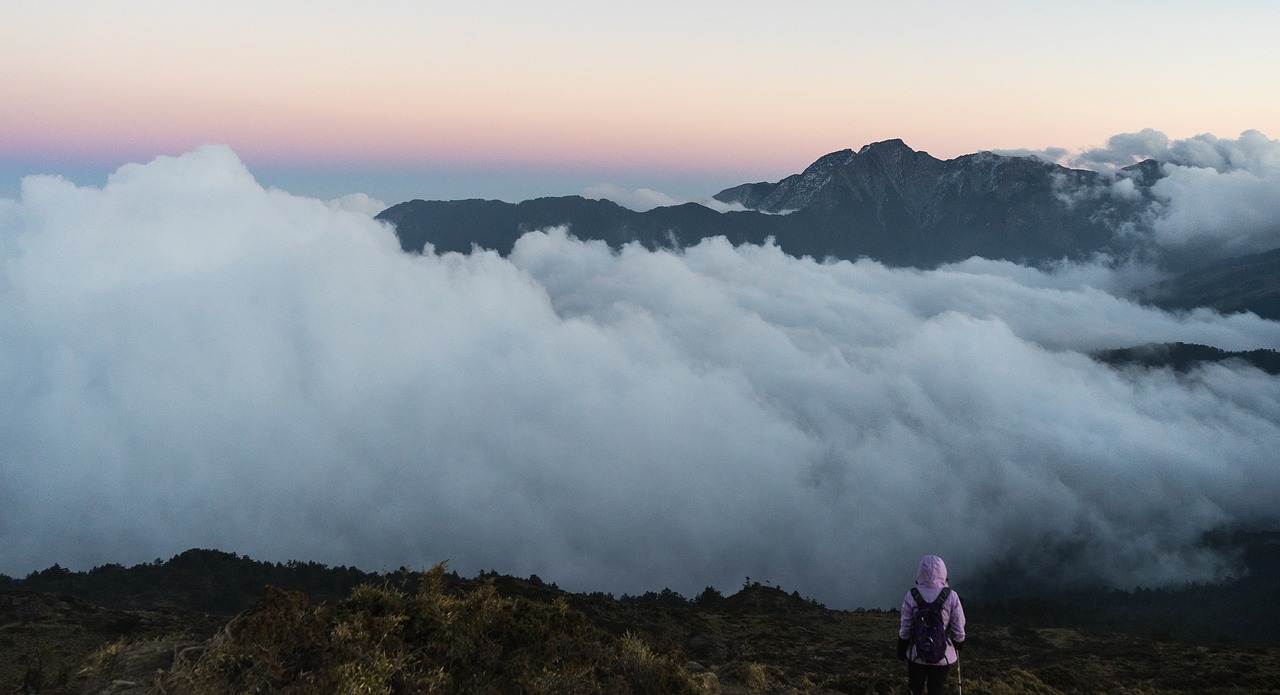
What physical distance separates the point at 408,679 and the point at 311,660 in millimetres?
1403

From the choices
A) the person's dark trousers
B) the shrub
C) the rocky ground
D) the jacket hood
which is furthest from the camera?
the rocky ground

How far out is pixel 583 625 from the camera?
41.1ft

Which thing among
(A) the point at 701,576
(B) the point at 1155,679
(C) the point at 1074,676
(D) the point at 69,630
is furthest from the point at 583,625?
(A) the point at 701,576

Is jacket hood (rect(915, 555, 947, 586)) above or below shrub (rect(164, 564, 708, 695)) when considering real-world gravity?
above

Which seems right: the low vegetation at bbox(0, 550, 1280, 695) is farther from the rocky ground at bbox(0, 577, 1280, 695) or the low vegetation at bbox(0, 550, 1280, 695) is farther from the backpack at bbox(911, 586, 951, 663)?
the backpack at bbox(911, 586, 951, 663)

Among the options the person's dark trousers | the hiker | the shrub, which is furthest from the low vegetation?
the hiker

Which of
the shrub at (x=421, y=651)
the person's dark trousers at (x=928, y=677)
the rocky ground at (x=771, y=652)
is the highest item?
the shrub at (x=421, y=651)

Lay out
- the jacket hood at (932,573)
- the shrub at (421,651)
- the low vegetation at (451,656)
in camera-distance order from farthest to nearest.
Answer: the jacket hood at (932,573) < the low vegetation at (451,656) < the shrub at (421,651)

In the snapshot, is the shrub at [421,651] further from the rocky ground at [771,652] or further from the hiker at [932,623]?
the hiker at [932,623]

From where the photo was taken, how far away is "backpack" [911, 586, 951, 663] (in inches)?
393

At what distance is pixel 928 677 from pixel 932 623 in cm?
115

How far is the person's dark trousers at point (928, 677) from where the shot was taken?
1037 centimetres

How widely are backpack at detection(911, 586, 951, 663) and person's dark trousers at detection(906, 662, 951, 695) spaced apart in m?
0.35

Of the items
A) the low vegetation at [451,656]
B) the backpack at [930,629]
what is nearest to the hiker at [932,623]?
the backpack at [930,629]
